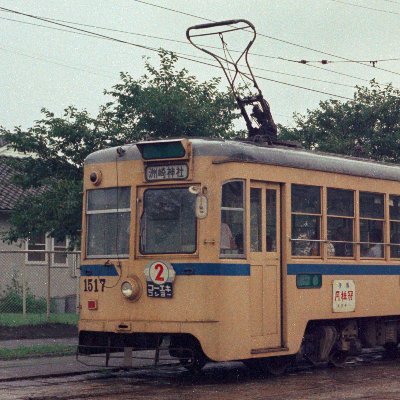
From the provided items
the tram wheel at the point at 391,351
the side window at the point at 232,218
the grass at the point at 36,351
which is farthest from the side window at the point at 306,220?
the grass at the point at 36,351

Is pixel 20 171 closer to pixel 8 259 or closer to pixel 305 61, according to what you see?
pixel 305 61

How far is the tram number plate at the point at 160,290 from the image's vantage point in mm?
14519

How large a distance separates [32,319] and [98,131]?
4.53 m

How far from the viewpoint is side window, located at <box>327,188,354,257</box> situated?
16391 millimetres

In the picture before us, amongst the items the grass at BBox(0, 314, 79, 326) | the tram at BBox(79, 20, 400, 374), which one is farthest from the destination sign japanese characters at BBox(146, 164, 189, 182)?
the grass at BBox(0, 314, 79, 326)

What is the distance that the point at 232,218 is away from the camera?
578 inches

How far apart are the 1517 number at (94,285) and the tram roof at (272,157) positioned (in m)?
1.68

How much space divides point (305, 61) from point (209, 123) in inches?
118

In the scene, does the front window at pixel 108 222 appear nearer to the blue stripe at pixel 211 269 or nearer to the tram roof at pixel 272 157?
the tram roof at pixel 272 157

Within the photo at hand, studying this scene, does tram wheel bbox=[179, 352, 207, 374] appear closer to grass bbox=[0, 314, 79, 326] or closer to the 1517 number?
the 1517 number

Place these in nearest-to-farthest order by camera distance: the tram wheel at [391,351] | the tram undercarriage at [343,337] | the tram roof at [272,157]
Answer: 1. the tram roof at [272,157]
2. the tram undercarriage at [343,337]
3. the tram wheel at [391,351]

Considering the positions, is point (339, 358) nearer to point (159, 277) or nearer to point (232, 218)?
point (232, 218)

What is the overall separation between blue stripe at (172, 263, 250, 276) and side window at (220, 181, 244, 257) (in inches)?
7.8

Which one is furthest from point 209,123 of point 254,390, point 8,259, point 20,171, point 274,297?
point 8,259
